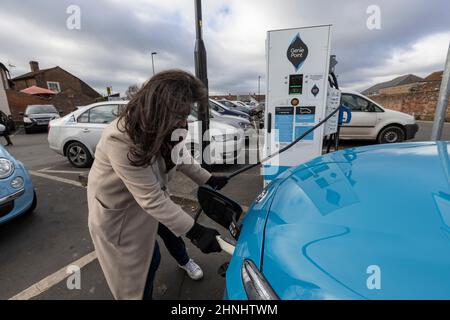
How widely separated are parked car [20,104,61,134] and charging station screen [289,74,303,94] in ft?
48.7

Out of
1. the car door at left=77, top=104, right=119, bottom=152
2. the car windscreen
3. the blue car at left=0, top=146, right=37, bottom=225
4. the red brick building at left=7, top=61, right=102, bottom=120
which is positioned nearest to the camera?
the blue car at left=0, top=146, right=37, bottom=225

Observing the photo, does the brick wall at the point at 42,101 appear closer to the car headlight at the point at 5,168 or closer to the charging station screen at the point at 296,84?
the car headlight at the point at 5,168

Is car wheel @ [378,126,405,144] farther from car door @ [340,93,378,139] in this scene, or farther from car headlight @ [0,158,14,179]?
car headlight @ [0,158,14,179]

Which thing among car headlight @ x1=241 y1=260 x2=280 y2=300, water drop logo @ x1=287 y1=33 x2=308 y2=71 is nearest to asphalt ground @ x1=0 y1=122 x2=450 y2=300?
car headlight @ x1=241 y1=260 x2=280 y2=300

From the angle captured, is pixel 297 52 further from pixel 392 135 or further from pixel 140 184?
pixel 392 135

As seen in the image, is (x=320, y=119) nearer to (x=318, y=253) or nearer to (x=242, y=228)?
(x=242, y=228)

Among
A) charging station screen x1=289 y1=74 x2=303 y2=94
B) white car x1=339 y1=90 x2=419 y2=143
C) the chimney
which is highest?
the chimney

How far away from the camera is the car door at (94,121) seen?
5.12m

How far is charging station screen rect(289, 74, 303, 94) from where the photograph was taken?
10.1ft

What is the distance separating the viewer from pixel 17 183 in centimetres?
260

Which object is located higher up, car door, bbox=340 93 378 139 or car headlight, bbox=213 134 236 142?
car door, bbox=340 93 378 139

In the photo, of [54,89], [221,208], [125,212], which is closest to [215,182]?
[221,208]

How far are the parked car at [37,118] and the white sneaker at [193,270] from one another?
15036 mm

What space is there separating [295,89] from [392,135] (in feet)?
16.9
